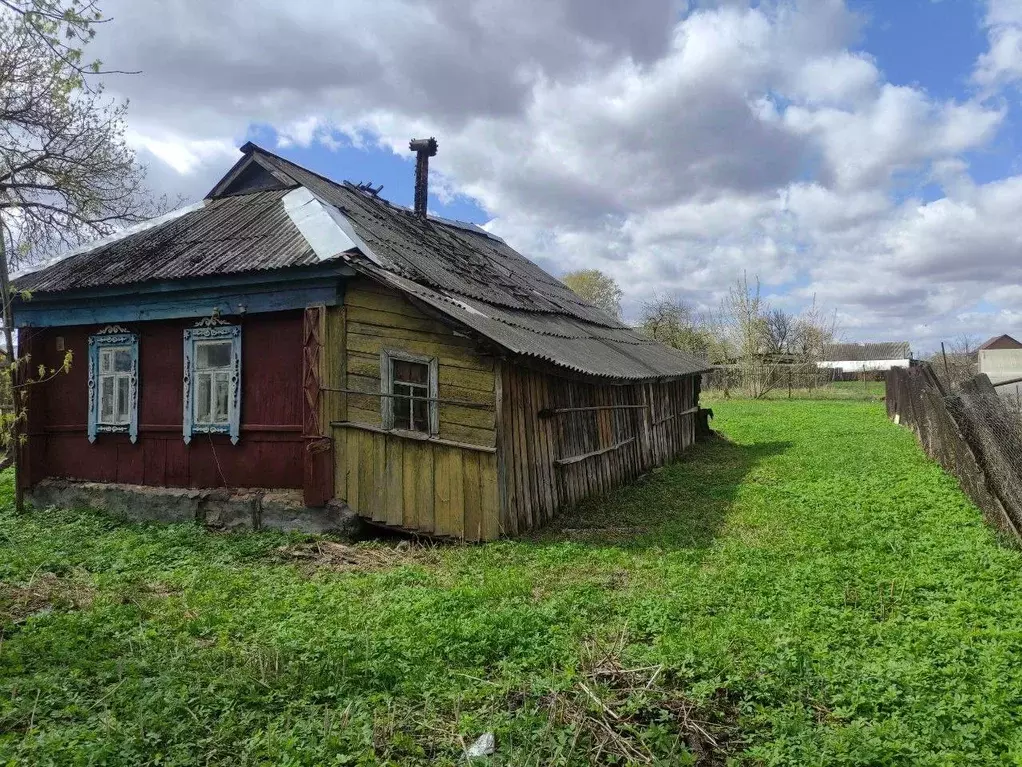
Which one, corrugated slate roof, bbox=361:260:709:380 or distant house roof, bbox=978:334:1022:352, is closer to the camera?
corrugated slate roof, bbox=361:260:709:380

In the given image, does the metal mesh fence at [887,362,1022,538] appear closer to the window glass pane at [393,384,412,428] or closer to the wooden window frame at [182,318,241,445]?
the window glass pane at [393,384,412,428]

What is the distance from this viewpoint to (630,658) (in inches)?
178

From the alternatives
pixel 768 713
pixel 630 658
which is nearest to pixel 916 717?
pixel 768 713

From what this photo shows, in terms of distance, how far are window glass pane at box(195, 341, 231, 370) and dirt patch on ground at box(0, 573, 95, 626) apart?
3.47 meters

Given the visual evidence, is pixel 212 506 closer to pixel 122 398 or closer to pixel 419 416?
pixel 122 398

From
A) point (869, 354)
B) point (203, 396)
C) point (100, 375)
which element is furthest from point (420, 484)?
point (869, 354)

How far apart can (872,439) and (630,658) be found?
1354cm

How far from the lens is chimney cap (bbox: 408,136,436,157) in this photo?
15.1 meters

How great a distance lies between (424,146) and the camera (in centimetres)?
1510

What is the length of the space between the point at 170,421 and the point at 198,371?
2.96 ft

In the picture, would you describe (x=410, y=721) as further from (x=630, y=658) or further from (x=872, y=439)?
(x=872, y=439)

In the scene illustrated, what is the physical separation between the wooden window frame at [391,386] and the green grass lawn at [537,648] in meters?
1.47

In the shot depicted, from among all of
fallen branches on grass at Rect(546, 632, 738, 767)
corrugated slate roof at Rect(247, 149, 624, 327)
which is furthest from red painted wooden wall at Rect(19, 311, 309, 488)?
fallen branches on grass at Rect(546, 632, 738, 767)

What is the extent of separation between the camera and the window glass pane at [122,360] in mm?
10227
